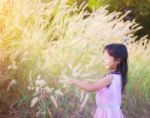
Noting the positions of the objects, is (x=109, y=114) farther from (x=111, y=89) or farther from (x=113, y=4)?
(x=113, y=4)

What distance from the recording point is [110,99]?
6.16 m

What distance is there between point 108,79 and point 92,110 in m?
1.30

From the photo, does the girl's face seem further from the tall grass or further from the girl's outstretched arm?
the tall grass

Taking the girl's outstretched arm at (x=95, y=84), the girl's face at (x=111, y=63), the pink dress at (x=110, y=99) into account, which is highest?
the girl's face at (x=111, y=63)

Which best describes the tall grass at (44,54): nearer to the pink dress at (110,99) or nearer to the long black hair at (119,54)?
the pink dress at (110,99)

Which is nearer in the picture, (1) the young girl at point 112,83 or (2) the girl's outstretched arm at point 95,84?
(2) the girl's outstretched arm at point 95,84

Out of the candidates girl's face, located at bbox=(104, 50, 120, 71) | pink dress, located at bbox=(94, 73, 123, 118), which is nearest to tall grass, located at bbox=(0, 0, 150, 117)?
pink dress, located at bbox=(94, 73, 123, 118)

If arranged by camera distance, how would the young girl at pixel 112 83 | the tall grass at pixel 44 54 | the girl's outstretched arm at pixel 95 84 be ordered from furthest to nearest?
the tall grass at pixel 44 54 < the young girl at pixel 112 83 < the girl's outstretched arm at pixel 95 84

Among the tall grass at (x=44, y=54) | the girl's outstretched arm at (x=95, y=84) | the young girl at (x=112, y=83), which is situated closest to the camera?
the girl's outstretched arm at (x=95, y=84)

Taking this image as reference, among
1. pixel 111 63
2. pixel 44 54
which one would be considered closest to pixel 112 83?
pixel 111 63

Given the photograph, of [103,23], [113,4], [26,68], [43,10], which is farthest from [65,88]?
[113,4]

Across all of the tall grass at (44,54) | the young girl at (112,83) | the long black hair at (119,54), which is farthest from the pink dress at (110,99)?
the tall grass at (44,54)

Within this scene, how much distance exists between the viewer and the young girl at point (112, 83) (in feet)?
19.7

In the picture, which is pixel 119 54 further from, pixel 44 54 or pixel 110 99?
pixel 44 54
